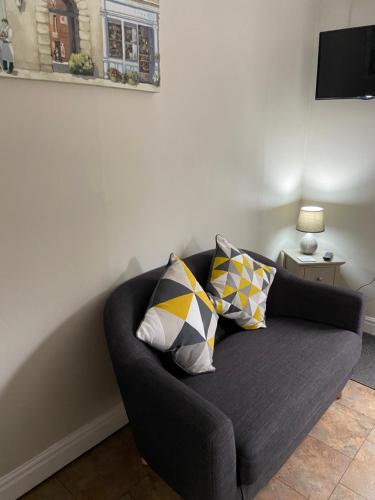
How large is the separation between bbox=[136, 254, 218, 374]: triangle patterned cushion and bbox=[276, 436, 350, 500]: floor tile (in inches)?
24.2

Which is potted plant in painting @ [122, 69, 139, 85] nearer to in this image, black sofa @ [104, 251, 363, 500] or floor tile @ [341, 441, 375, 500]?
black sofa @ [104, 251, 363, 500]

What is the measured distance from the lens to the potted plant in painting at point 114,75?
1.44 metres

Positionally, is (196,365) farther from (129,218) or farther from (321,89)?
(321,89)

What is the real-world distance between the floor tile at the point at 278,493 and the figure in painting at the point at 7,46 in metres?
1.87

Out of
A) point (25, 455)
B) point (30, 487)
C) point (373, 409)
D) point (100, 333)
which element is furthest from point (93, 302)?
point (373, 409)

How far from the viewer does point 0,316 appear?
133cm

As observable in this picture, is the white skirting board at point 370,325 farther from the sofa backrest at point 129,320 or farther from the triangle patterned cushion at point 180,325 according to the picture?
the triangle patterned cushion at point 180,325

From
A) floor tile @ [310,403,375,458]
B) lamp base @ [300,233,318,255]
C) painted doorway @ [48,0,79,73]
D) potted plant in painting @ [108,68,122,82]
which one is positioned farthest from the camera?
lamp base @ [300,233,318,255]

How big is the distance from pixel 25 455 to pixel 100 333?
574 millimetres

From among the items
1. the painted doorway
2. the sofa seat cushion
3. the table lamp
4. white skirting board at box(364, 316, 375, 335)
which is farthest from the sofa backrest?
white skirting board at box(364, 316, 375, 335)

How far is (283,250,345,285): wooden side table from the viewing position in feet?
8.22

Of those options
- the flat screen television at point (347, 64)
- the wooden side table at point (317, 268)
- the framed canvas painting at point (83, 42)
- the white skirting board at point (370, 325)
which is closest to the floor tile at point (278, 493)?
the wooden side table at point (317, 268)

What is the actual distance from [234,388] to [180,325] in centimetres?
33

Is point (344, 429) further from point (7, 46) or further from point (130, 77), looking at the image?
point (7, 46)
